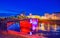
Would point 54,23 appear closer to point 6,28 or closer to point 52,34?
point 52,34

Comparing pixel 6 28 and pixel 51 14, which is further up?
pixel 51 14

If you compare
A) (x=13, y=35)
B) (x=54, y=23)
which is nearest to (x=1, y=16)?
(x=13, y=35)

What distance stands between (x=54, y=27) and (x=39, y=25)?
0.22 m

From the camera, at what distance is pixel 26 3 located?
181 centimetres

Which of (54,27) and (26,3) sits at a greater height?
(26,3)

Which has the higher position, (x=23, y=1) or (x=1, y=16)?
(x=23, y=1)

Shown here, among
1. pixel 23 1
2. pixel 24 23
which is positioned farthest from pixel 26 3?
pixel 24 23

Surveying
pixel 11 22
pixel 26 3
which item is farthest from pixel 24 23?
pixel 26 3

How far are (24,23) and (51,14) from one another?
405 mm

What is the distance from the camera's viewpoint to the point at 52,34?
1769 millimetres

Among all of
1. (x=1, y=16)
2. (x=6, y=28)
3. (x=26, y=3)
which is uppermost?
(x=26, y=3)

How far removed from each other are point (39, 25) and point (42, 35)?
0.50 ft

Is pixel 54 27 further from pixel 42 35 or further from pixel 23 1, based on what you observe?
pixel 23 1

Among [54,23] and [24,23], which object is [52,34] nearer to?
[54,23]
